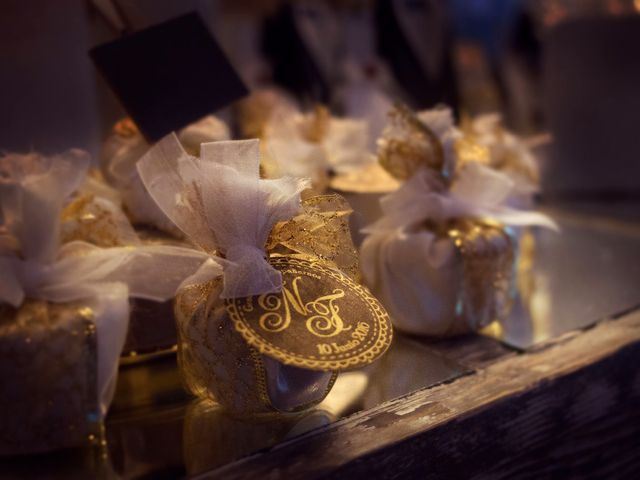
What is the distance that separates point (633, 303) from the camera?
2.81 ft

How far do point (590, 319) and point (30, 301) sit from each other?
62 centimetres

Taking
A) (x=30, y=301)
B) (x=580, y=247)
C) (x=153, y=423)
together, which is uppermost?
(x=30, y=301)

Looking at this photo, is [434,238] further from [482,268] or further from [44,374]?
[44,374]

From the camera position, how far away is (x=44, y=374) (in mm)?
493

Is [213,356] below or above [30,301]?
below

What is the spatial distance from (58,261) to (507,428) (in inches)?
15.7

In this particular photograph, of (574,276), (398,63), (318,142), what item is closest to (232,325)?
(318,142)

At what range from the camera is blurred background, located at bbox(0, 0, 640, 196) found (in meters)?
0.74

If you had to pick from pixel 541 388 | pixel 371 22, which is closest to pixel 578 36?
pixel 371 22

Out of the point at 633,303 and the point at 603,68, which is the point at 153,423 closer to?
the point at 633,303

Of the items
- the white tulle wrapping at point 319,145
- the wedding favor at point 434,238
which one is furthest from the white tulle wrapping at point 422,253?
the white tulle wrapping at point 319,145

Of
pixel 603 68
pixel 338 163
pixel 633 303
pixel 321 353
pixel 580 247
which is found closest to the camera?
pixel 321 353

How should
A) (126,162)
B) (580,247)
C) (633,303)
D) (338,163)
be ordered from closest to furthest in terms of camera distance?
(126,162) → (633,303) → (338,163) → (580,247)

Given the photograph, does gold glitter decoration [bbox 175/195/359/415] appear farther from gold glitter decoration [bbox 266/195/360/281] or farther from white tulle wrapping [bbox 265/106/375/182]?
white tulle wrapping [bbox 265/106/375/182]
